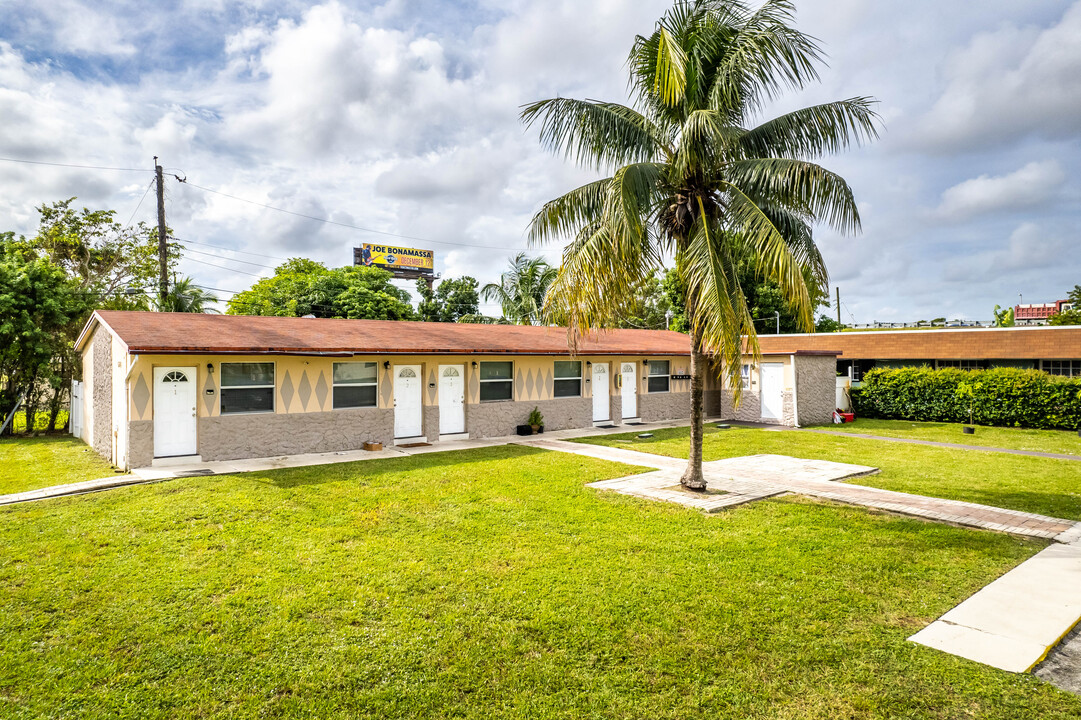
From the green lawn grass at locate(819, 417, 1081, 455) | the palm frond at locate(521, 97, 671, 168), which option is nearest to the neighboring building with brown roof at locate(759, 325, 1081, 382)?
the green lawn grass at locate(819, 417, 1081, 455)

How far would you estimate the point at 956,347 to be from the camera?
23.6 metres

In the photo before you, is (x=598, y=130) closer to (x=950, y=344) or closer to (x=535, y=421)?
(x=535, y=421)

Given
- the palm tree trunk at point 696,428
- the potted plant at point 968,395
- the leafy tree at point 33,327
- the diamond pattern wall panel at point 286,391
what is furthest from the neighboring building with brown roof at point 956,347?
the leafy tree at point 33,327

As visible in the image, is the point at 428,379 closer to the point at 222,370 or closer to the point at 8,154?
the point at 222,370

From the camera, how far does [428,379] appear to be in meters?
14.5

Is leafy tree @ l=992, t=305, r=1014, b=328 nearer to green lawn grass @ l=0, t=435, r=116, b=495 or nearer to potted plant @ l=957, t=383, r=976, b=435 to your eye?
potted plant @ l=957, t=383, r=976, b=435

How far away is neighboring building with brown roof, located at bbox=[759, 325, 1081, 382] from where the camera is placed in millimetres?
21500

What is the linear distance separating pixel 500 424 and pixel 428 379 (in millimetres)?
2569

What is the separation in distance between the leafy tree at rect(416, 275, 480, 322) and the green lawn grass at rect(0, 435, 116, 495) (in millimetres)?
31414

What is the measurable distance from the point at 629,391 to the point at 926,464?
900cm

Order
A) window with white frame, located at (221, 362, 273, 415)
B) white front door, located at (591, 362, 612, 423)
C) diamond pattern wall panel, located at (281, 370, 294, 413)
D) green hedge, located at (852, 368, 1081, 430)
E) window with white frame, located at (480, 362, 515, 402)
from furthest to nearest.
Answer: white front door, located at (591, 362, 612, 423) → green hedge, located at (852, 368, 1081, 430) → window with white frame, located at (480, 362, 515, 402) → diamond pattern wall panel, located at (281, 370, 294, 413) → window with white frame, located at (221, 362, 273, 415)

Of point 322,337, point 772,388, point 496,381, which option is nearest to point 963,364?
point 772,388

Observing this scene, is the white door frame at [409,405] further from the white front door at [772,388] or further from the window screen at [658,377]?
the white front door at [772,388]

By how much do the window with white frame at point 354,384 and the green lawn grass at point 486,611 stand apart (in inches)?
194
